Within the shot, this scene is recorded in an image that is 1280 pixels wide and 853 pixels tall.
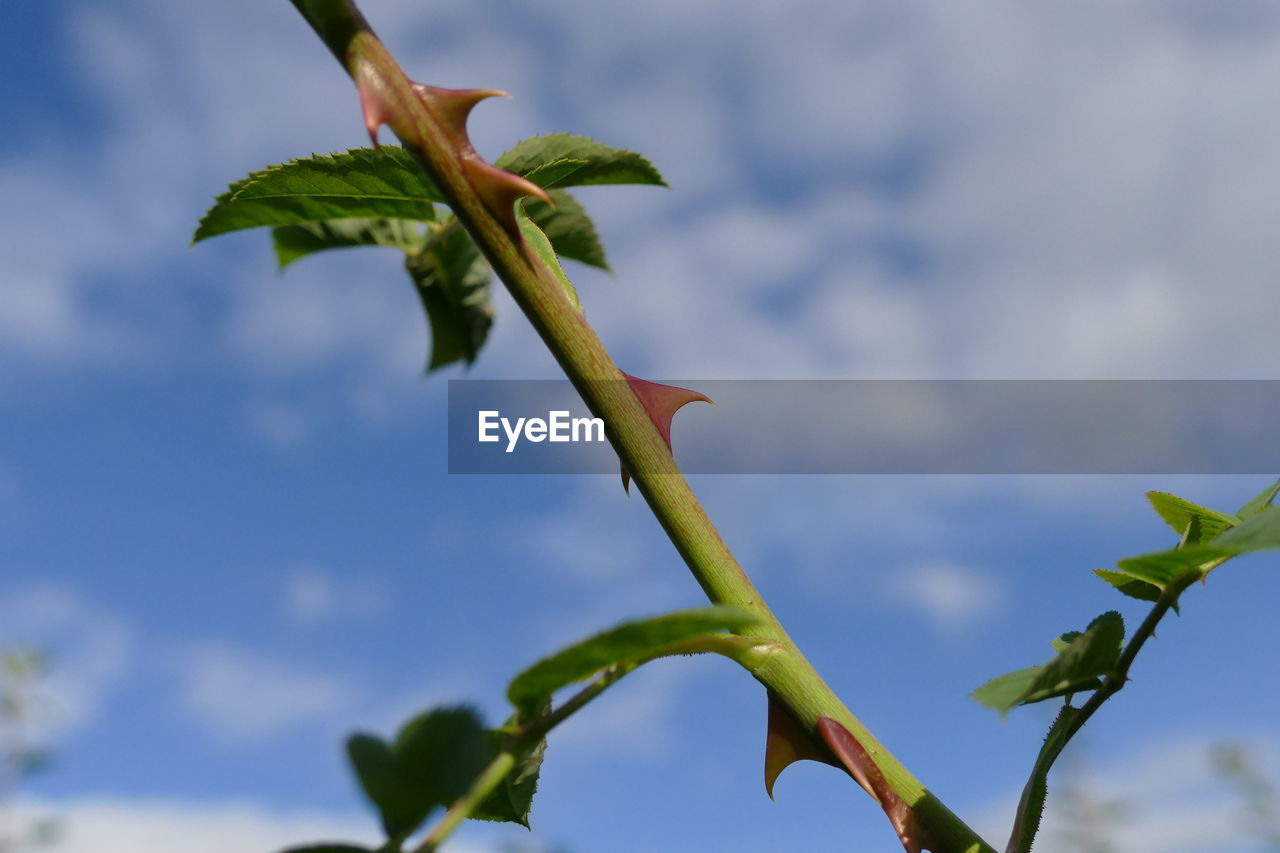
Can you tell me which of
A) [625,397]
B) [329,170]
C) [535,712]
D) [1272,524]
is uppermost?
[329,170]

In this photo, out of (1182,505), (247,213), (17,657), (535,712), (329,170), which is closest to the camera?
(535,712)

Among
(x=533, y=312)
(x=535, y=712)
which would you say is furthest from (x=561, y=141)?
(x=535, y=712)

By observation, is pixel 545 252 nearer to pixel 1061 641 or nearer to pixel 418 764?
pixel 418 764

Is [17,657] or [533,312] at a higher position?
[17,657]

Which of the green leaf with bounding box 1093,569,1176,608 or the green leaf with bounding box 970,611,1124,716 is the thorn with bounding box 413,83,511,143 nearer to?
the green leaf with bounding box 970,611,1124,716

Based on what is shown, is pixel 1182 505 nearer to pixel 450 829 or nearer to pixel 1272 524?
pixel 1272 524

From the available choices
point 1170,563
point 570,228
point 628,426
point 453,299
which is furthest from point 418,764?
point 453,299
